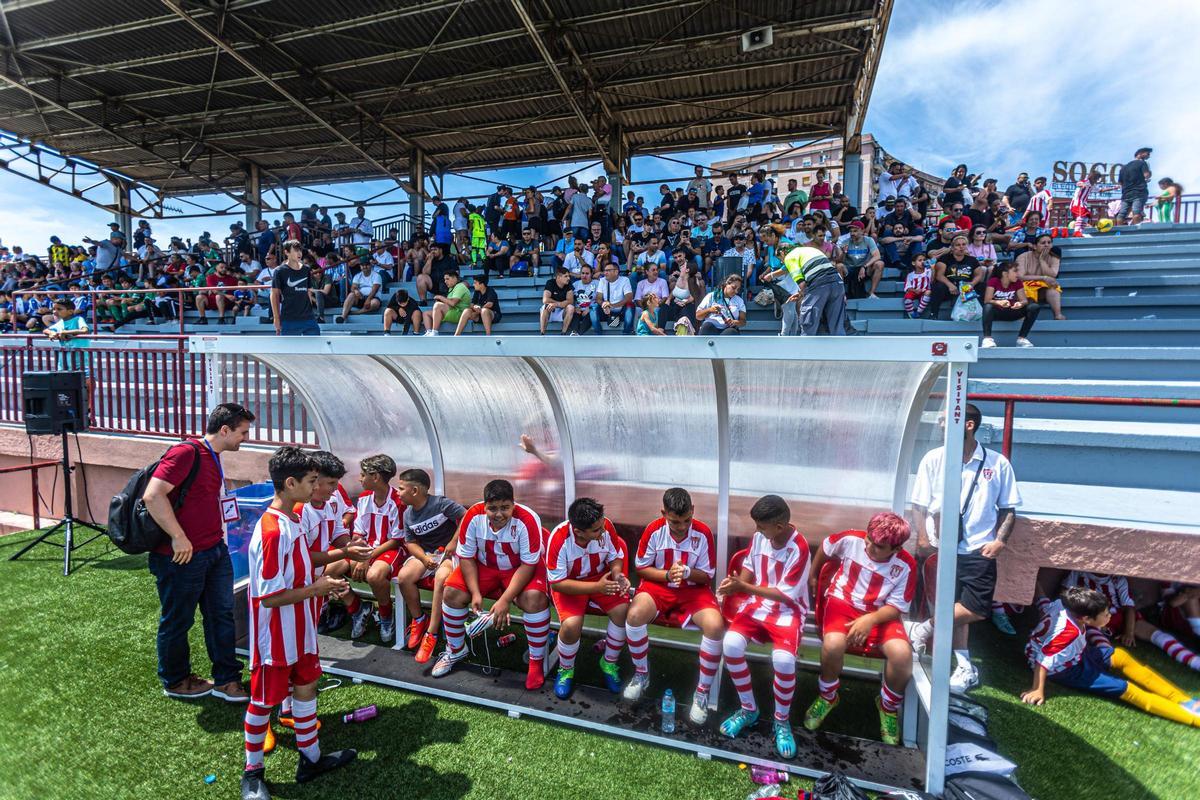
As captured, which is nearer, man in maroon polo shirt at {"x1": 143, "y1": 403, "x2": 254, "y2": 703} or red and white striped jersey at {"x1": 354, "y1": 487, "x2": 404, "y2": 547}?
man in maroon polo shirt at {"x1": 143, "y1": 403, "x2": 254, "y2": 703}

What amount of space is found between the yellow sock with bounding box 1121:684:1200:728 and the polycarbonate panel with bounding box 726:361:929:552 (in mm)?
1904

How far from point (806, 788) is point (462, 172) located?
18.2m

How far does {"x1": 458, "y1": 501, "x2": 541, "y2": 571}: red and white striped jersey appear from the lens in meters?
3.84

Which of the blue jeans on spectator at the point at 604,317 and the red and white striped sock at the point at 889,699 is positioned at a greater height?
the blue jeans on spectator at the point at 604,317

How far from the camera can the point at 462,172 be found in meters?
17.7

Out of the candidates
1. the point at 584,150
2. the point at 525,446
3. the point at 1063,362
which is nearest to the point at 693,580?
the point at 525,446

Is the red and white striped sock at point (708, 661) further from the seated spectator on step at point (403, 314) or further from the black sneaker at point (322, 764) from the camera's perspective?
the seated spectator on step at point (403, 314)

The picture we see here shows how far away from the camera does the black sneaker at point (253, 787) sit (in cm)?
274

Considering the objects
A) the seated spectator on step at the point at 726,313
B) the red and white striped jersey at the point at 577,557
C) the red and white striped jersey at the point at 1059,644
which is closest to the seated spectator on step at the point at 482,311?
the seated spectator on step at the point at 726,313

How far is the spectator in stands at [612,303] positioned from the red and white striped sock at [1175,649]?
6831mm

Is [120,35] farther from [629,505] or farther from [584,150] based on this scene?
[629,505]

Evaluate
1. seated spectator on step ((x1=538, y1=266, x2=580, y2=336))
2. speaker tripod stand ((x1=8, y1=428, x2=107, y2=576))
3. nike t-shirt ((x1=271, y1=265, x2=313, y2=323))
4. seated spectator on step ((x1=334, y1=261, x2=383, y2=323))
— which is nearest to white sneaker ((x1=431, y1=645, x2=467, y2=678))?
speaker tripod stand ((x1=8, y1=428, x2=107, y2=576))

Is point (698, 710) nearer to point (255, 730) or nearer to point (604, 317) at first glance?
point (255, 730)

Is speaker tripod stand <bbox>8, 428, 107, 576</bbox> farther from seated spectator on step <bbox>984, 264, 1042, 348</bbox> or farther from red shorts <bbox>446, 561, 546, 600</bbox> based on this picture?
seated spectator on step <bbox>984, 264, 1042, 348</bbox>
